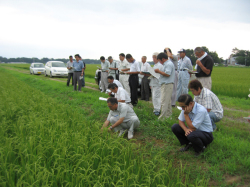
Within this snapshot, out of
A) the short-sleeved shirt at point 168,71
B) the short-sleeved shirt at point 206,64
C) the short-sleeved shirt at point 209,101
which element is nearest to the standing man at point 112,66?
the short-sleeved shirt at point 168,71

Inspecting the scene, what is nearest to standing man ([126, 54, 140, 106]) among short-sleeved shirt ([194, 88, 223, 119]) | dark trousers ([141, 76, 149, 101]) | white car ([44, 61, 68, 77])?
dark trousers ([141, 76, 149, 101])

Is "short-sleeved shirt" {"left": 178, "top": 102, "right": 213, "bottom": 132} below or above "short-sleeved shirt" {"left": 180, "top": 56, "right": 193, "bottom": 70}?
below

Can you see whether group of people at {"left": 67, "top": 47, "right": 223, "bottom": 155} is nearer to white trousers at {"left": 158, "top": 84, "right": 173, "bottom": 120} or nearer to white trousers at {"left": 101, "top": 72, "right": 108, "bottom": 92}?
white trousers at {"left": 158, "top": 84, "right": 173, "bottom": 120}

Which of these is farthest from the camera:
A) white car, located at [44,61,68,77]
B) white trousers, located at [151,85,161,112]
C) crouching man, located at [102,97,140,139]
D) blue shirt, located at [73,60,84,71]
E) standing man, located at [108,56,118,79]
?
white car, located at [44,61,68,77]

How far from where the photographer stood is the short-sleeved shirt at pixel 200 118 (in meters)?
3.36

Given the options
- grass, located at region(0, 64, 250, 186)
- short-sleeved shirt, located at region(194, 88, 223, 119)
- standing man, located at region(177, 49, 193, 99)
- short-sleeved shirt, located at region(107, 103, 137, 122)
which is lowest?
grass, located at region(0, 64, 250, 186)

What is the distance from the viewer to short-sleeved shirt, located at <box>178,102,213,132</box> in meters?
3.36

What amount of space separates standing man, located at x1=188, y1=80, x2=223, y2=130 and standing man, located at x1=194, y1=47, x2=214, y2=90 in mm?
934

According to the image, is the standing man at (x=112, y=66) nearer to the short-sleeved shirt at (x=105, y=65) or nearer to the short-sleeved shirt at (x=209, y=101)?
the short-sleeved shirt at (x=105, y=65)

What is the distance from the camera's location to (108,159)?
2807 millimetres

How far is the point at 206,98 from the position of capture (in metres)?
3.98

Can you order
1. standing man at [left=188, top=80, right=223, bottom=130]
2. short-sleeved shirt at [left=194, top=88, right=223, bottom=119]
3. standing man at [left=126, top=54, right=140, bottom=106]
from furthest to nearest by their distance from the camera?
standing man at [left=126, top=54, right=140, bottom=106]
short-sleeved shirt at [left=194, top=88, right=223, bottom=119]
standing man at [left=188, top=80, right=223, bottom=130]

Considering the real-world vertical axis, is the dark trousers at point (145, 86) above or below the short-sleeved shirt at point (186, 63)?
below

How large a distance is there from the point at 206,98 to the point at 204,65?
50.0 inches
